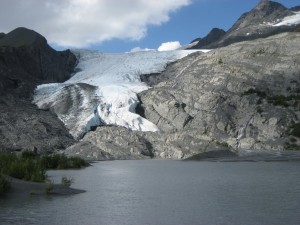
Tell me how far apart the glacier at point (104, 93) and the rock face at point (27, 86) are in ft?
12.6

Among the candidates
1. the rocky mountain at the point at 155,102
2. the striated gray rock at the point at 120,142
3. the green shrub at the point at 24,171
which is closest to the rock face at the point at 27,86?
the rocky mountain at the point at 155,102

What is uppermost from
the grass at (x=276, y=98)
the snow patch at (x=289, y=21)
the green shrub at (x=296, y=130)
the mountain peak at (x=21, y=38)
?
the snow patch at (x=289, y=21)

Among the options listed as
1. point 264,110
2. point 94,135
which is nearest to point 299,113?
point 264,110

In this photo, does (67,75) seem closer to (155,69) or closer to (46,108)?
(155,69)

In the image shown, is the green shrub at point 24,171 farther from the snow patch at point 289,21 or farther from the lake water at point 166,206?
the snow patch at point 289,21

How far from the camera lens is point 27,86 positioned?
108438 millimetres

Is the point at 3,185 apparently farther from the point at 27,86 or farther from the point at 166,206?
the point at 27,86

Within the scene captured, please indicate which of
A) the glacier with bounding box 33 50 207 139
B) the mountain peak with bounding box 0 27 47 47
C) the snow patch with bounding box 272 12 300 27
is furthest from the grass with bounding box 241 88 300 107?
the snow patch with bounding box 272 12 300 27

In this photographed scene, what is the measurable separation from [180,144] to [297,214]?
5916cm

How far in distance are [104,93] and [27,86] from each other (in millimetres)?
18340

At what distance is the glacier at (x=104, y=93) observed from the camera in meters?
95.8

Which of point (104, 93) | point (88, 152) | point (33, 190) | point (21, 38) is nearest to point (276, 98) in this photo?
point (104, 93)

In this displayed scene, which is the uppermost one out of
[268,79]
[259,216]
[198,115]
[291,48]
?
[291,48]

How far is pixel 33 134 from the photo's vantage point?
251 feet
